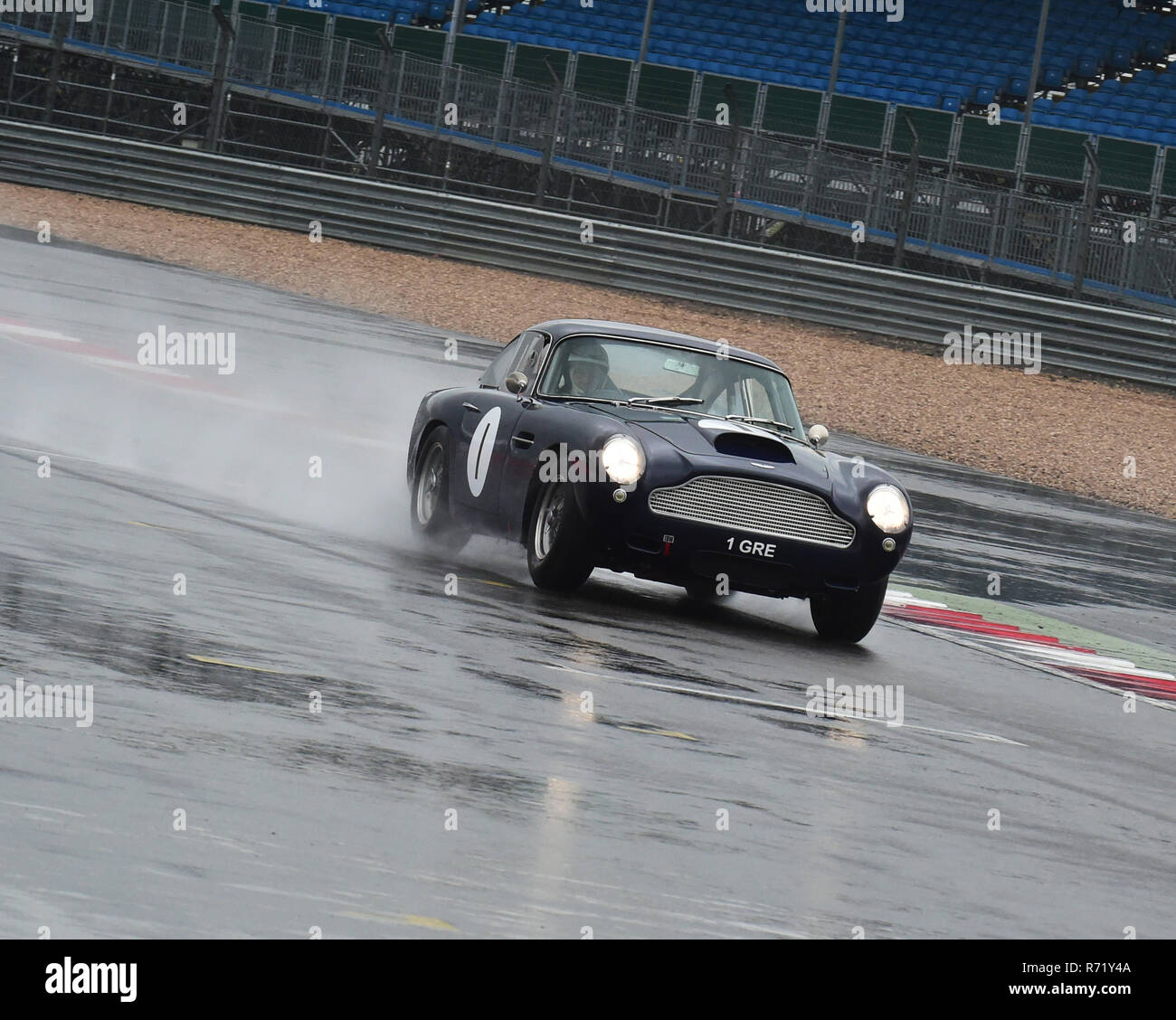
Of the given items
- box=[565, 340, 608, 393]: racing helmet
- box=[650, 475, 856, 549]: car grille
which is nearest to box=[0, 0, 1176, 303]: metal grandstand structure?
box=[565, 340, 608, 393]: racing helmet

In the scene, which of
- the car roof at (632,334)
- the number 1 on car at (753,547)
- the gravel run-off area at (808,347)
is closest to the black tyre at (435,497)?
the car roof at (632,334)

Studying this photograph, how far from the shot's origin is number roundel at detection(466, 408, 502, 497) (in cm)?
1091

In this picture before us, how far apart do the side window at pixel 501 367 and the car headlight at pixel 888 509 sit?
2.41 meters

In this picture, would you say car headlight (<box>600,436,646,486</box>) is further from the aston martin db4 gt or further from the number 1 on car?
the number 1 on car

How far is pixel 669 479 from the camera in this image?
390 inches

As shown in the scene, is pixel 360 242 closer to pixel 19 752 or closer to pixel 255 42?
pixel 255 42

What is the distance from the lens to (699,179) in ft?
110

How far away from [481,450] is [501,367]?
105cm

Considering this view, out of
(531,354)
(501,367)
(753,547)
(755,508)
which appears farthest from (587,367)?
(753,547)

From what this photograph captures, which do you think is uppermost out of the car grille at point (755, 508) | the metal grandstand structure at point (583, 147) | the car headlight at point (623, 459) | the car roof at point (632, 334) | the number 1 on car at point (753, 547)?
the metal grandstand structure at point (583, 147)

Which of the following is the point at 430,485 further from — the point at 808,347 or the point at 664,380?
the point at 808,347

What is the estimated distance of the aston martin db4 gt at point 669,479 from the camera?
988 cm

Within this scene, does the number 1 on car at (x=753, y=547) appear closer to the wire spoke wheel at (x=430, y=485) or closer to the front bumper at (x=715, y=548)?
the front bumper at (x=715, y=548)
